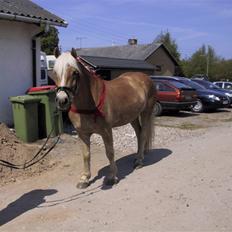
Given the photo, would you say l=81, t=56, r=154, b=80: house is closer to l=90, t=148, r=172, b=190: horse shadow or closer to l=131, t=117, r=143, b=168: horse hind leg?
l=90, t=148, r=172, b=190: horse shadow

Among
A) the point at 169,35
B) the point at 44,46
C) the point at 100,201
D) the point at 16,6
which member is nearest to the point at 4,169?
the point at 100,201

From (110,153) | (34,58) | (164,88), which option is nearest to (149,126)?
(110,153)

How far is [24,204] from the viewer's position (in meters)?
6.18

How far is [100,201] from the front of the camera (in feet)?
20.4

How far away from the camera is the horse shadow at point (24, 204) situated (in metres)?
5.70

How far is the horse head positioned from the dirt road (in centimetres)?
147

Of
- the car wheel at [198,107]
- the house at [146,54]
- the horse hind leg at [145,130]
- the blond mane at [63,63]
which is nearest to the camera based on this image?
the blond mane at [63,63]

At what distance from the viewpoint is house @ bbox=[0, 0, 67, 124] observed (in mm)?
11531

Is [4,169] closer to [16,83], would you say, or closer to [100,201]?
[100,201]

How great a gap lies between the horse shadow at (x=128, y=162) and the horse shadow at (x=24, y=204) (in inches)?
36.8

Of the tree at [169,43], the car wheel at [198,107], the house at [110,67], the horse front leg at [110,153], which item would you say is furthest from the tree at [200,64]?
the horse front leg at [110,153]

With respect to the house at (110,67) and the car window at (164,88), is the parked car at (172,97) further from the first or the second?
the house at (110,67)

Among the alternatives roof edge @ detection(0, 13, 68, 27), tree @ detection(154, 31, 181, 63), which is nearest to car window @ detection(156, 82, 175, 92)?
roof edge @ detection(0, 13, 68, 27)

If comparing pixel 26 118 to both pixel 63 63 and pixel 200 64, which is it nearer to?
pixel 63 63
